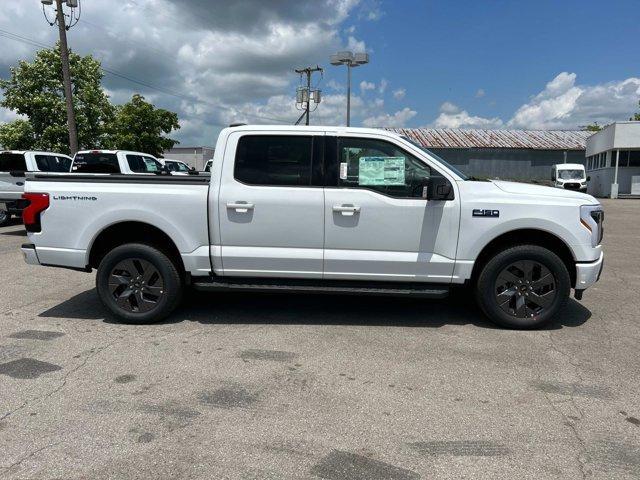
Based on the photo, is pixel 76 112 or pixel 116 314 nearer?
pixel 116 314

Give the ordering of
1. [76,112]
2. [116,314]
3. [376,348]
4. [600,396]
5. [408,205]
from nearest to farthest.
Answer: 1. [600,396]
2. [376,348]
3. [408,205]
4. [116,314]
5. [76,112]

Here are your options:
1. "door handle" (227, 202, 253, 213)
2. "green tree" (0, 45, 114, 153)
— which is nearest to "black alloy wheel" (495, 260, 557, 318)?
"door handle" (227, 202, 253, 213)

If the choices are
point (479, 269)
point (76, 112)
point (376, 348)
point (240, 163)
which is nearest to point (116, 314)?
point (240, 163)

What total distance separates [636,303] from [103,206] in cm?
626

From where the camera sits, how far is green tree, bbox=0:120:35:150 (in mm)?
28953

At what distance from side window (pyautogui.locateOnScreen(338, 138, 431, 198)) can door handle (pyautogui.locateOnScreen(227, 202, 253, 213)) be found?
0.92 metres

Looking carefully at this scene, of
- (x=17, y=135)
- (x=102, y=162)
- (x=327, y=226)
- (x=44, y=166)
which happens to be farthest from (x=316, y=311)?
(x=17, y=135)

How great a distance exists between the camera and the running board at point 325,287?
16.1 ft

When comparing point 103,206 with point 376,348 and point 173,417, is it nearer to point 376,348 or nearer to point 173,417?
point 173,417

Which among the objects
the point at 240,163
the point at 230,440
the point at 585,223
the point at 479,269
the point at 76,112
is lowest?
the point at 230,440

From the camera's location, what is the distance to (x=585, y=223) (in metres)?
4.84

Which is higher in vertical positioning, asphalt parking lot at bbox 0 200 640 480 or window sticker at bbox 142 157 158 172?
window sticker at bbox 142 157 158 172

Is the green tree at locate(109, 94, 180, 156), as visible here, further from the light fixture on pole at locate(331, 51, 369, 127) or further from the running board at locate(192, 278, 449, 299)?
the running board at locate(192, 278, 449, 299)

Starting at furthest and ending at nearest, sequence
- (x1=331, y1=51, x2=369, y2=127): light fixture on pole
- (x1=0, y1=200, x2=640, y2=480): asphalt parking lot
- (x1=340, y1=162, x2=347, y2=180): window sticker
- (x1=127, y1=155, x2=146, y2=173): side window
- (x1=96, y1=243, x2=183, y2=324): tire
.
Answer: (x1=331, y1=51, x2=369, y2=127): light fixture on pole → (x1=127, y1=155, x2=146, y2=173): side window → (x1=96, y1=243, x2=183, y2=324): tire → (x1=340, y1=162, x2=347, y2=180): window sticker → (x1=0, y1=200, x2=640, y2=480): asphalt parking lot
